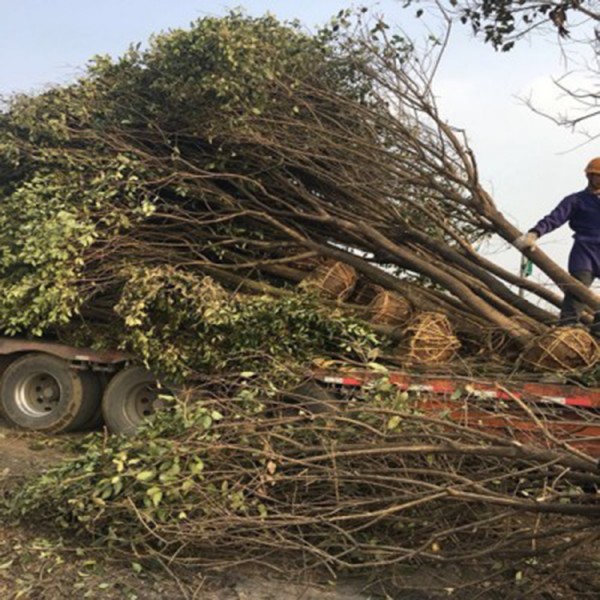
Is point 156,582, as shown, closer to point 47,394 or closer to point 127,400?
point 127,400

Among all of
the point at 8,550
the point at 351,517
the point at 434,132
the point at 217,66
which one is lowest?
the point at 8,550

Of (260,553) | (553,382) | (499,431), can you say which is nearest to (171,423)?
(260,553)

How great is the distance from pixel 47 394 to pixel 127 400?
1112mm

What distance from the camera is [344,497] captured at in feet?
12.6

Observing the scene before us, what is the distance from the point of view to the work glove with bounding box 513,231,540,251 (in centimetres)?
638

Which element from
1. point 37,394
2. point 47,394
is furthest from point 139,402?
point 37,394

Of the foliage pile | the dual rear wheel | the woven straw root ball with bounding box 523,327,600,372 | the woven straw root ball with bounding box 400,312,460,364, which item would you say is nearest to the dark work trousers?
the woven straw root ball with bounding box 523,327,600,372

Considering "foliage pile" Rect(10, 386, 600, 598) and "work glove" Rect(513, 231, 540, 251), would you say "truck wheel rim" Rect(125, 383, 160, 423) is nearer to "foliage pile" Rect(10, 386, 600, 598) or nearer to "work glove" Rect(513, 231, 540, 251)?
"foliage pile" Rect(10, 386, 600, 598)

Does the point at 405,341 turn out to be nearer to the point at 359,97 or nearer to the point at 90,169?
the point at 359,97

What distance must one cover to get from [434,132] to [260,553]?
179 inches

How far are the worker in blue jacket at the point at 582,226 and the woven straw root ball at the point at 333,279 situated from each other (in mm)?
1579

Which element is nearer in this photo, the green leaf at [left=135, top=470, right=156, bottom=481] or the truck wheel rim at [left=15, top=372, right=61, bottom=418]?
the green leaf at [left=135, top=470, right=156, bottom=481]

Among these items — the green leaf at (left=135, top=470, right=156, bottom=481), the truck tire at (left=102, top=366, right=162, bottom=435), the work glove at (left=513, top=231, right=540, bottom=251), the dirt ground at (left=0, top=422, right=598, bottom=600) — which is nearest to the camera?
the dirt ground at (left=0, top=422, right=598, bottom=600)

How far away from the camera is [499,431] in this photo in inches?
175
